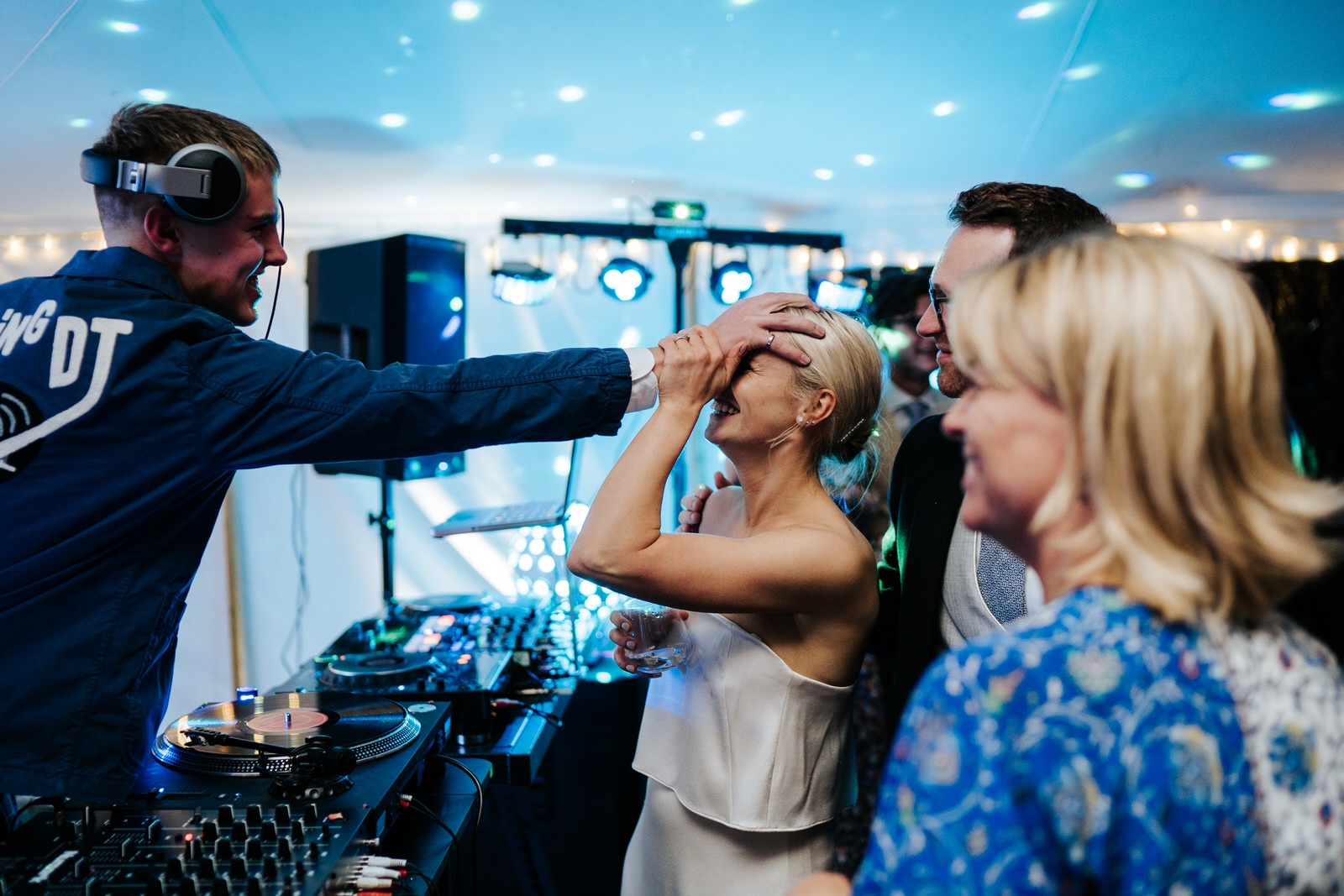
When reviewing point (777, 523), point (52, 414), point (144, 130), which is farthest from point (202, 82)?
point (777, 523)

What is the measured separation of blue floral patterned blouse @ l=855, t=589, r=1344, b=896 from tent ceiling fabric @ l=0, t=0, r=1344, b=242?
249cm

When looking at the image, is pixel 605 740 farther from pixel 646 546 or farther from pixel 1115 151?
pixel 1115 151

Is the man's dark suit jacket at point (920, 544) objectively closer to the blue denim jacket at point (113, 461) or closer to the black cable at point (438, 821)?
the black cable at point (438, 821)

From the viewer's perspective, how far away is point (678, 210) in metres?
4.34

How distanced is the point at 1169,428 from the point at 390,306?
2.79 m

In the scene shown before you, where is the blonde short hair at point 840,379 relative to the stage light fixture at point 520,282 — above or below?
below

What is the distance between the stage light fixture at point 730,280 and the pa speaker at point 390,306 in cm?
163

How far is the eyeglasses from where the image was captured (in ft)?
5.37

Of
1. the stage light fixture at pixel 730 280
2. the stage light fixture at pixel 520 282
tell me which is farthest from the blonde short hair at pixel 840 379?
the stage light fixture at pixel 730 280

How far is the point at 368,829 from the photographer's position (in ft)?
3.76

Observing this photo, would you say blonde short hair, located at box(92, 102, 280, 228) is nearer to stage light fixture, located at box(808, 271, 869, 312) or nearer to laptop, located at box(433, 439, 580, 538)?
laptop, located at box(433, 439, 580, 538)

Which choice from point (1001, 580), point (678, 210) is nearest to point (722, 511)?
point (1001, 580)

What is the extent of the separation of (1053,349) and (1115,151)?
160 inches

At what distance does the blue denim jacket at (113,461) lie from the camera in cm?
110
